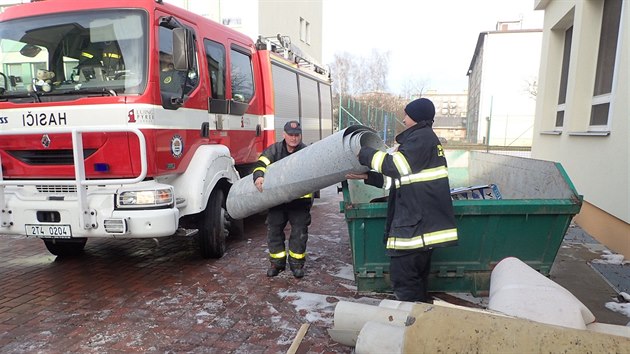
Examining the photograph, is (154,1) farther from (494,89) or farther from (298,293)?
(494,89)

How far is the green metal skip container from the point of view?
348 cm

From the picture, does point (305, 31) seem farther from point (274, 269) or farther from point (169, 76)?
point (274, 269)

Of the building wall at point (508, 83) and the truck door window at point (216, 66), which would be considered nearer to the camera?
the truck door window at point (216, 66)

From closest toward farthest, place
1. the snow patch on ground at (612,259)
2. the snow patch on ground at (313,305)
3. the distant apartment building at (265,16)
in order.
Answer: the snow patch on ground at (313,305) < the snow patch on ground at (612,259) < the distant apartment building at (265,16)

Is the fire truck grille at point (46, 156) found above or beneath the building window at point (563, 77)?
beneath

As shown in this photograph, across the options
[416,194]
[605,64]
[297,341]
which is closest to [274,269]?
[297,341]

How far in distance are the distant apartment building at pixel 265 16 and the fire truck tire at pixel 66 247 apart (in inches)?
344

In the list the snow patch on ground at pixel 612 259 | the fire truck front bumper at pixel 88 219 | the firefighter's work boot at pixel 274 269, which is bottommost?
the firefighter's work boot at pixel 274 269

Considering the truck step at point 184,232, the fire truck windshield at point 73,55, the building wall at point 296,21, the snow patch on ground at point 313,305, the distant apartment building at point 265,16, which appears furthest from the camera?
the building wall at point 296,21

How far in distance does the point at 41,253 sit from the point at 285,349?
398 cm

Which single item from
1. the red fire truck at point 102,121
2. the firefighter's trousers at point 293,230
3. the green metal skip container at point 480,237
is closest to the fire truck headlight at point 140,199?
the red fire truck at point 102,121

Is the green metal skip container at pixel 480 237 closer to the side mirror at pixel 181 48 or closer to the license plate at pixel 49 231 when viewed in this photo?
the side mirror at pixel 181 48

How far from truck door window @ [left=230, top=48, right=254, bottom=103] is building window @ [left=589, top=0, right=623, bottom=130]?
4779mm

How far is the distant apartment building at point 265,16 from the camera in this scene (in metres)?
15.9
